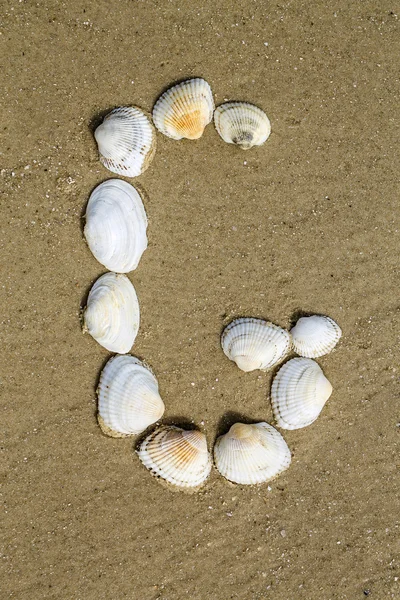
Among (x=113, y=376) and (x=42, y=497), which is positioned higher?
(x=113, y=376)

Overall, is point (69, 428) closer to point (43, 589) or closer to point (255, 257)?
point (43, 589)

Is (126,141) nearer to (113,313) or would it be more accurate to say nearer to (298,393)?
(113,313)

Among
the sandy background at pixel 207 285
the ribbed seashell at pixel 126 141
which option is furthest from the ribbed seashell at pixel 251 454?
the ribbed seashell at pixel 126 141

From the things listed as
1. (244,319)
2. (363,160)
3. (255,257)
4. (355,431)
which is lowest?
(355,431)

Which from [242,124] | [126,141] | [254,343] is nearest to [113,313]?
[254,343]

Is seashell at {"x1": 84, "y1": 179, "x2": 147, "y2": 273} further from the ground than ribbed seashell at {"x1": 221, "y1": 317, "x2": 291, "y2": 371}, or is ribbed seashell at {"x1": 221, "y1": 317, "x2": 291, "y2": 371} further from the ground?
seashell at {"x1": 84, "y1": 179, "x2": 147, "y2": 273}

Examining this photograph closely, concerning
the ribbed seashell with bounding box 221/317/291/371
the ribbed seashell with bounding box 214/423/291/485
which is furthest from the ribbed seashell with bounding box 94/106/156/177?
the ribbed seashell with bounding box 214/423/291/485

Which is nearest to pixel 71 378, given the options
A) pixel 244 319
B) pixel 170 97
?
pixel 244 319

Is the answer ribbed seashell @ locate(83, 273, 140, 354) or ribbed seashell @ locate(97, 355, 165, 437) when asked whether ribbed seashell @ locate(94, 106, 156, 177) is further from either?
ribbed seashell @ locate(97, 355, 165, 437)
